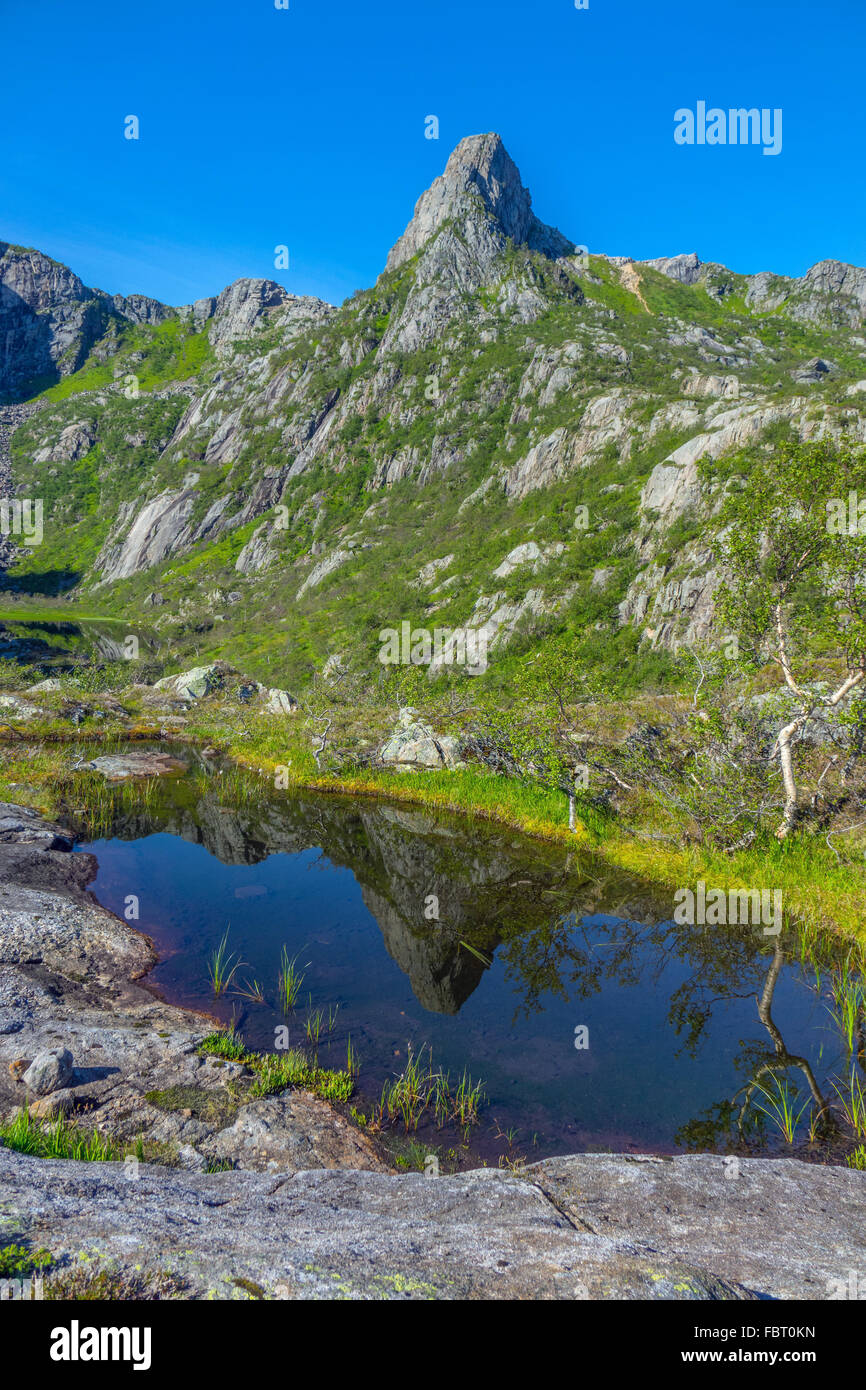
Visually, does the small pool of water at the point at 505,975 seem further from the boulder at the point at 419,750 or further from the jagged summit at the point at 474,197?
the jagged summit at the point at 474,197

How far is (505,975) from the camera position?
1427 centimetres

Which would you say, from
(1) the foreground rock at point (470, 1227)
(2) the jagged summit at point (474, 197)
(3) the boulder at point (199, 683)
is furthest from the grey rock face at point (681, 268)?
(1) the foreground rock at point (470, 1227)

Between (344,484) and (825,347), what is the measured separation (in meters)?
96.8

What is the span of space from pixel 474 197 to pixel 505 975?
154673 millimetres

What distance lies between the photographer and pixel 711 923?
16297 mm

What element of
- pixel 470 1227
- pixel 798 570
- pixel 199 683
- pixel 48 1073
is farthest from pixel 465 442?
pixel 470 1227

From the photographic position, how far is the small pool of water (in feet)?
33.0

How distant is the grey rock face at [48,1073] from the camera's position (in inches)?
334

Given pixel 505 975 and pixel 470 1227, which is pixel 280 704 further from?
pixel 470 1227

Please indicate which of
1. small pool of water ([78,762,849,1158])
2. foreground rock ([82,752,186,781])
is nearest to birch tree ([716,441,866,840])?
small pool of water ([78,762,849,1158])
